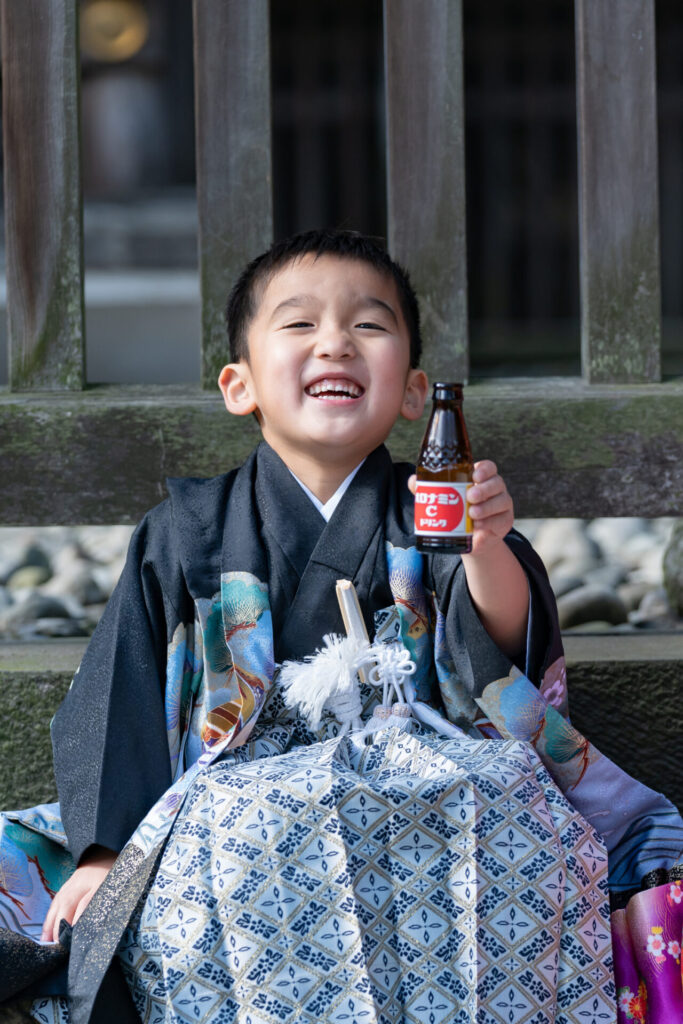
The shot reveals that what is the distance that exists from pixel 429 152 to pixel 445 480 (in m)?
0.75

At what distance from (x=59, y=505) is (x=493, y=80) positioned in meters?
6.26

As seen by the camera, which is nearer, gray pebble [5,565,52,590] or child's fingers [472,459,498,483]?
child's fingers [472,459,498,483]

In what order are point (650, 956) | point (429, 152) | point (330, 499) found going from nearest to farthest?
1. point (650, 956)
2. point (330, 499)
3. point (429, 152)

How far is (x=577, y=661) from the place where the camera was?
2254 mm

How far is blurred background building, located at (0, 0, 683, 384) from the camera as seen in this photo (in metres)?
7.05

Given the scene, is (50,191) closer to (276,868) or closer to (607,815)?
(276,868)

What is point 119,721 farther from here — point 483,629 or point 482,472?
point 482,472

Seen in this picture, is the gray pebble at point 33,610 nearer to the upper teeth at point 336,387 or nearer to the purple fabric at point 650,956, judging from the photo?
the upper teeth at point 336,387

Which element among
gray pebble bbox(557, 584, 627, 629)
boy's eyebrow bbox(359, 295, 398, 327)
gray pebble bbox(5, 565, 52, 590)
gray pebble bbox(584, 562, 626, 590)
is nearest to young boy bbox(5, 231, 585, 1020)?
boy's eyebrow bbox(359, 295, 398, 327)

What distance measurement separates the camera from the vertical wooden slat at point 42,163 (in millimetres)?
2244

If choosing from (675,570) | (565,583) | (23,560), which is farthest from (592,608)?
(23,560)

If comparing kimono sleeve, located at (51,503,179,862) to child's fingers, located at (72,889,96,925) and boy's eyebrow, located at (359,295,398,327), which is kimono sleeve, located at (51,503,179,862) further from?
boy's eyebrow, located at (359,295,398,327)

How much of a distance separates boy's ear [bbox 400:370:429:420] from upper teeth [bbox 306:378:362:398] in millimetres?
143

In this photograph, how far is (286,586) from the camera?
1.98m
